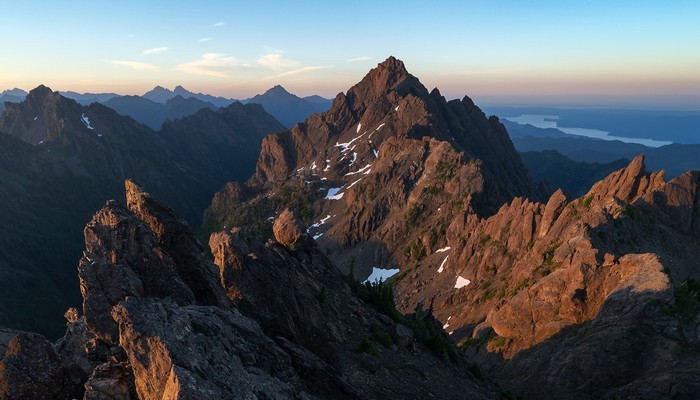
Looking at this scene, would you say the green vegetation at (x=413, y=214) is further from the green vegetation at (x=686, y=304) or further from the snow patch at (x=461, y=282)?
the green vegetation at (x=686, y=304)

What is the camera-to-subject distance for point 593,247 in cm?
4975

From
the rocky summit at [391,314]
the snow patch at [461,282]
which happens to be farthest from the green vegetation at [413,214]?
the snow patch at [461,282]

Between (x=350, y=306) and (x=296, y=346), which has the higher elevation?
(x=296, y=346)

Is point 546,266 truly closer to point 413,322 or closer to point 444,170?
point 413,322

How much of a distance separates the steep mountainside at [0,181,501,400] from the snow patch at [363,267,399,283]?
80.1m

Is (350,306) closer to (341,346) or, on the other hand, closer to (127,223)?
(341,346)

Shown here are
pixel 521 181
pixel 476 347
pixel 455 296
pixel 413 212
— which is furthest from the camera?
pixel 521 181

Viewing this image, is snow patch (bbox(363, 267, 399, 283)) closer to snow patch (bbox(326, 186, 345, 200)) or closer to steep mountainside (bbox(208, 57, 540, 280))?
steep mountainside (bbox(208, 57, 540, 280))

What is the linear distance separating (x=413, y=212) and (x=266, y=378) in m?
116

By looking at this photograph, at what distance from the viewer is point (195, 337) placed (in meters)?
14.8

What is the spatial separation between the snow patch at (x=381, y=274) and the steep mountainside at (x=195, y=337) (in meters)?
80.1

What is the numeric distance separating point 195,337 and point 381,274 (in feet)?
353

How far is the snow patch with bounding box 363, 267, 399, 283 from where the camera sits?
116 metres

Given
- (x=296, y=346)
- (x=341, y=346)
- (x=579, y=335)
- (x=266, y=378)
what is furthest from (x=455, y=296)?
(x=266, y=378)
